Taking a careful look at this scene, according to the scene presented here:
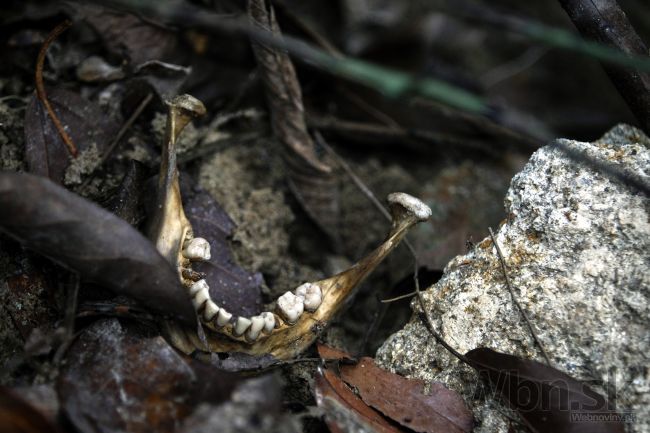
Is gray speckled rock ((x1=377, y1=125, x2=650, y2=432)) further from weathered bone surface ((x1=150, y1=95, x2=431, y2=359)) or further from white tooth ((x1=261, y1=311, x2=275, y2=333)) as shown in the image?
white tooth ((x1=261, y1=311, x2=275, y2=333))

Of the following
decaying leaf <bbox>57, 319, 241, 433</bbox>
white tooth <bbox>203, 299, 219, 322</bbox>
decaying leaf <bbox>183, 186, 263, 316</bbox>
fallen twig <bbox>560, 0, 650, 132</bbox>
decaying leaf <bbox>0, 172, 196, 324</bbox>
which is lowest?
decaying leaf <bbox>183, 186, 263, 316</bbox>

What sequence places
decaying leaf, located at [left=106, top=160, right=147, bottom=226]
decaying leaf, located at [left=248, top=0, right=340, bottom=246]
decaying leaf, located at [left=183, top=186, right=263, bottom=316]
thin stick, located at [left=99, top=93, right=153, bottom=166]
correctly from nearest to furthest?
decaying leaf, located at [left=106, top=160, right=147, bottom=226] → decaying leaf, located at [left=183, top=186, right=263, bottom=316] → thin stick, located at [left=99, top=93, right=153, bottom=166] → decaying leaf, located at [left=248, top=0, right=340, bottom=246]

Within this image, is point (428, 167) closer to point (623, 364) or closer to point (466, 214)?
point (466, 214)

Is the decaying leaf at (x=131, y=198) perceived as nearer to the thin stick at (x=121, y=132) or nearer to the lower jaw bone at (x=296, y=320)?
the thin stick at (x=121, y=132)

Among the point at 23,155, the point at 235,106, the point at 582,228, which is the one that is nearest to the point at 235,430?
the point at 582,228

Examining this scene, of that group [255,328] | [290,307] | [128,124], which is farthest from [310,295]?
[128,124]

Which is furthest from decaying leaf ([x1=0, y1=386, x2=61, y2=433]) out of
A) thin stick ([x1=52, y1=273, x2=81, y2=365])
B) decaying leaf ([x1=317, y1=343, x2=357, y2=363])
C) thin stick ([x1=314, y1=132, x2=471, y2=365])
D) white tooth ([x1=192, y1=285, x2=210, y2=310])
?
thin stick ([x1=314, y1=132, x2=471, y2=365])
